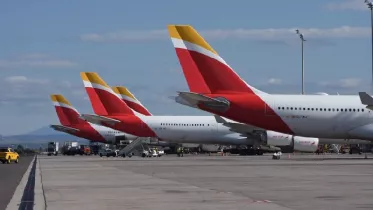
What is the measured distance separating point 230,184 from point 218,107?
27.3 metres

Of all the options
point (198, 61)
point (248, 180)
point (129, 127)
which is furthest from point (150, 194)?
point (129, 127)

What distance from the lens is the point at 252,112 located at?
54844 millimetres

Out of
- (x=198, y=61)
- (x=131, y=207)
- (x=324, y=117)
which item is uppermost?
(x=198, y=61)

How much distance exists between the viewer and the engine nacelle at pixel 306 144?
6525 cm

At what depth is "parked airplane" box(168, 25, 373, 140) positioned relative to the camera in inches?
2116

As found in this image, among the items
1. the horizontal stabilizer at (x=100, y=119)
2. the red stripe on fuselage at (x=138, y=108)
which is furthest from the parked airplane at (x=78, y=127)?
the horizontal stabilizer at (x=100, y=119)

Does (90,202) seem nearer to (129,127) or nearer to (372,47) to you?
(372,47)

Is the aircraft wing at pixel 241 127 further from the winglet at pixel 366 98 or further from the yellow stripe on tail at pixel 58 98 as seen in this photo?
the yellow stripe on tail at pixel 58 98

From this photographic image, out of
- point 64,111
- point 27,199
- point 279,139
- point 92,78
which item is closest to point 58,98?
point 64,111

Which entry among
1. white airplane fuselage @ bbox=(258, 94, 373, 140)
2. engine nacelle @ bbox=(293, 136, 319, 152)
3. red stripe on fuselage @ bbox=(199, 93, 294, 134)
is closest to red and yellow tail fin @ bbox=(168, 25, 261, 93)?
red stripe on fuselage @ bbox=(199, 93, 294, 134)

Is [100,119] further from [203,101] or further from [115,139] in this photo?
[203,101]

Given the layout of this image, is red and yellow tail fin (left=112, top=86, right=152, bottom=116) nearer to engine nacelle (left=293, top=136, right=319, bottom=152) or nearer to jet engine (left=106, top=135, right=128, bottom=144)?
jet engine (left=106, top=135, right=128, bottom=144)

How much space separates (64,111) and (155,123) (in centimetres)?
2761

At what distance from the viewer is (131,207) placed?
61.9 ft
